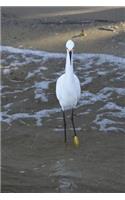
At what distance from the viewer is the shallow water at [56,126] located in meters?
4.92

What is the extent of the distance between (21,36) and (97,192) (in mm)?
5100

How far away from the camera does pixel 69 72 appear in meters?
6.26

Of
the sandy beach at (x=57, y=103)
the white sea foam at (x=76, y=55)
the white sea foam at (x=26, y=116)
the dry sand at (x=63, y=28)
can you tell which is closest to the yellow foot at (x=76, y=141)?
the sandy beach at (x=57, y=103)

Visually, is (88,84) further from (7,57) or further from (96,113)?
(7,57)

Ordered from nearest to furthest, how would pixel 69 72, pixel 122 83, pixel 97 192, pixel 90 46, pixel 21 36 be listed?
pixel 97 192
pixel 69 72
pixel 122 83
pixel 90 46
pixel 21 36

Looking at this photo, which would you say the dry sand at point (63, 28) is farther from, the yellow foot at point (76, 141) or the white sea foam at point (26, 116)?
the yellow foot at point (76, 141)

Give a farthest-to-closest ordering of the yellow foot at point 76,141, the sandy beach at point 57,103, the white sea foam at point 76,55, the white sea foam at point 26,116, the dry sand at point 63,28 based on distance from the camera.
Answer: the dry sand at point 63,28, the white sea foam at point 76,55, the white sea foam at point 26,116, the yellow foot at point 76,141, the sandy beach at point 57,103

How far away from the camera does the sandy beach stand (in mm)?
5035

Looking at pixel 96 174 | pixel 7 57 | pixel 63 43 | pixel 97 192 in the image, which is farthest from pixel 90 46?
pixel 97 192

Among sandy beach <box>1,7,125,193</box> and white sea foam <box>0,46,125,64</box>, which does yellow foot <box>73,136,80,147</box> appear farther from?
white sea foam <box>0,46,125,64</box>

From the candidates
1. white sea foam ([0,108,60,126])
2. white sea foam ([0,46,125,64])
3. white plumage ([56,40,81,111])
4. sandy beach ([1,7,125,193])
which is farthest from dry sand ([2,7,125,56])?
white plumage ([56,40,81,111])

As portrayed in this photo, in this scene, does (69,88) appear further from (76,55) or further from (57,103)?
(76,55)

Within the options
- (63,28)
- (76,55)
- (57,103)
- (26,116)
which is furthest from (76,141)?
(63,28)

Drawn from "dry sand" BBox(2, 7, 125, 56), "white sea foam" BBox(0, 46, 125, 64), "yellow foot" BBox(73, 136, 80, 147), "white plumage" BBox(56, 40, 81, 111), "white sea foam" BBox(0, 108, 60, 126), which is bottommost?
"yellow foot" BBox(73, 136, 80, 147)
